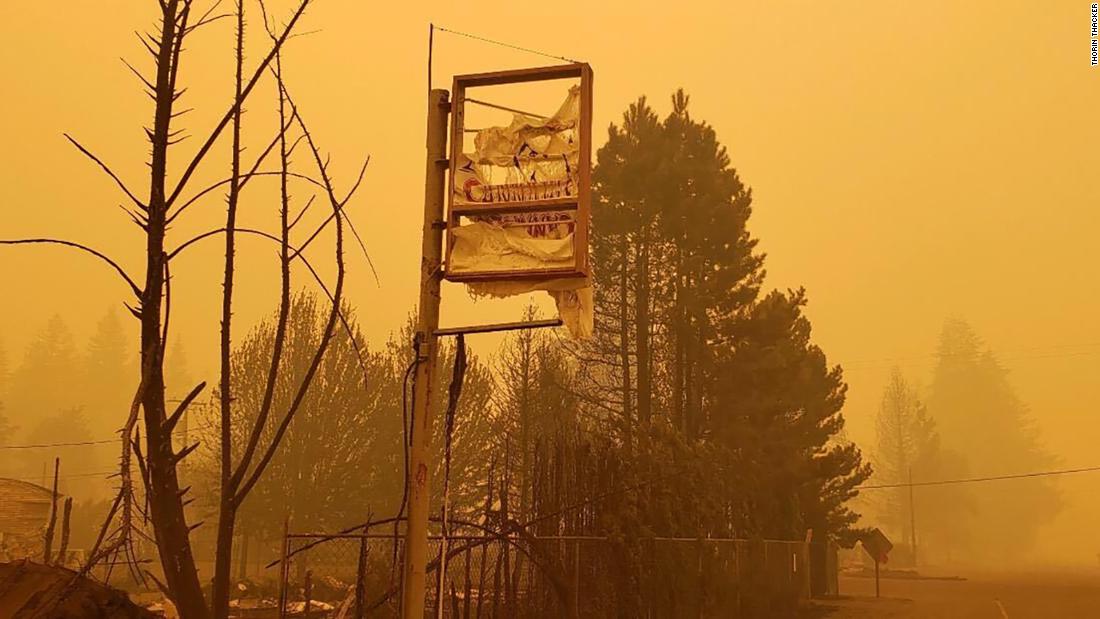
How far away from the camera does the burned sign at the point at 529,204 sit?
5.24m

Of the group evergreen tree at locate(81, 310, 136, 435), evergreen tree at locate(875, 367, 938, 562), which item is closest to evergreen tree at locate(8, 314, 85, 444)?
evergreen tree at locate(81, 310, 136, 435)

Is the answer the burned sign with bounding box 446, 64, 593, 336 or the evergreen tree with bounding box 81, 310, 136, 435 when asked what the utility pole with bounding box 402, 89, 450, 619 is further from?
the evergreen tree with bounding box 81, 310, 136, 435

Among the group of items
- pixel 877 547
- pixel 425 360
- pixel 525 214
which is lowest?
pixel 877 547

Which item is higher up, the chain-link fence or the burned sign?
the burned sign

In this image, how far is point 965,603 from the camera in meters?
29.9

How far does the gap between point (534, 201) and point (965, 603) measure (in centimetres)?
2989

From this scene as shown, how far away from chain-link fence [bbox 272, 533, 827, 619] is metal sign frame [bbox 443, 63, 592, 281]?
2.01m

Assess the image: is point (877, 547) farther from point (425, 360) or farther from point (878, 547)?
point (425, 360)

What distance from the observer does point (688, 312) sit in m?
31.6

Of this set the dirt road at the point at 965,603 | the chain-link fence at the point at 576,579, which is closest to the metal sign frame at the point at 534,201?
the chain-link fence at the point at 576,579

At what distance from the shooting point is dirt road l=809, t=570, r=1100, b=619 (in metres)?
25.3

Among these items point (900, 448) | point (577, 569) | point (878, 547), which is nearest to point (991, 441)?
point (900, 448)

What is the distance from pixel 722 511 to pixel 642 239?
48.8ft

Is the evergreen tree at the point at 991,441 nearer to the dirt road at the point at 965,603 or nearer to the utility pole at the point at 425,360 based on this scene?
the dirt road at the point at 965,603
